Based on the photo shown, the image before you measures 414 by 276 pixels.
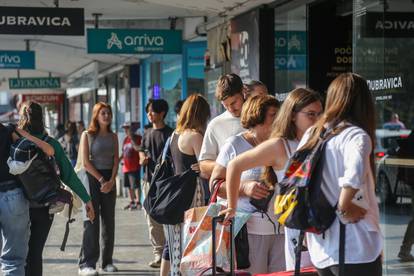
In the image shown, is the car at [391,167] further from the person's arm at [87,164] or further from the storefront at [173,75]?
the storefront at [173,75]

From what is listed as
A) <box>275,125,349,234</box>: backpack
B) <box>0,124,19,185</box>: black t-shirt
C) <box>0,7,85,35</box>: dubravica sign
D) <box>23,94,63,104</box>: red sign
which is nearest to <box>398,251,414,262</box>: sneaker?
<box>0,124,19,185</box>: black t-shirt

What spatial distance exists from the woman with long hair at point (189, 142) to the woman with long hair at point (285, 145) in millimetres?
1725

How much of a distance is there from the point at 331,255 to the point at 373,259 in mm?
184

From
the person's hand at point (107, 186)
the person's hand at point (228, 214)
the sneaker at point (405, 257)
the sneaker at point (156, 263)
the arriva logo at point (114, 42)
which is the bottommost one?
the sneaker at point (156, 263)

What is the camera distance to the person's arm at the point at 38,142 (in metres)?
6.16

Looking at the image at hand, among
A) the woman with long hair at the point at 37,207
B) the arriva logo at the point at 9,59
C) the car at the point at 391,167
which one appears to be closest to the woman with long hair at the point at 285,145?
the woman with long hair at the point at 37,207

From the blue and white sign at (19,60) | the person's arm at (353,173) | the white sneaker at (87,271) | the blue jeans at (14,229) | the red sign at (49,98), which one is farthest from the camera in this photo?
the red sign at (49,98)

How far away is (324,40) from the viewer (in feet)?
31.6

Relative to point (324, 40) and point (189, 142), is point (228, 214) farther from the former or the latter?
point (324, 40)

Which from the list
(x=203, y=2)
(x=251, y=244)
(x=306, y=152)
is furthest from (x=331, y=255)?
(x=203, y=2)

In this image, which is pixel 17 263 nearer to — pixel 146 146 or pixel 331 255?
pixel 146 146

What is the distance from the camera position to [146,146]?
8.62 m

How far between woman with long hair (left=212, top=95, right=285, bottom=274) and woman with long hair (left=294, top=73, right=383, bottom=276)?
1.17m

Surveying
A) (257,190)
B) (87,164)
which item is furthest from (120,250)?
(257,190)
